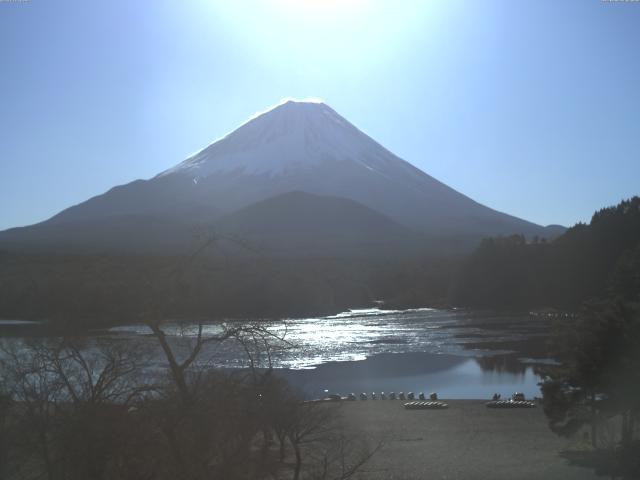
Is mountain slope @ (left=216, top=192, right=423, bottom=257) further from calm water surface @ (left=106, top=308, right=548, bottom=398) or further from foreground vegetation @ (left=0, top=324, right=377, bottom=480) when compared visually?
foreground vegetation @ (left=0, top=324, right=377, bottom=480)

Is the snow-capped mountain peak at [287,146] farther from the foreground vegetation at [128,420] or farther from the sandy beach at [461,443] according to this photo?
the foreground vegetation at [128,420]

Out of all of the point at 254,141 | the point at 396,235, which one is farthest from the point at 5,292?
the point at 254,141

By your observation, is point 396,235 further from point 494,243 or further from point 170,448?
point 170,448

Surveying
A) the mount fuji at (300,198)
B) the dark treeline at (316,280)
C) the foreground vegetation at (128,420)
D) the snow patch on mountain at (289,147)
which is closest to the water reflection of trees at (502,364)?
the dark treeline at (316,280)

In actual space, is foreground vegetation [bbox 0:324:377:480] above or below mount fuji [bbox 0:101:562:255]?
below

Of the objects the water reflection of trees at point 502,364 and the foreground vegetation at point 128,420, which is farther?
the water reflection of trees at point 502,364

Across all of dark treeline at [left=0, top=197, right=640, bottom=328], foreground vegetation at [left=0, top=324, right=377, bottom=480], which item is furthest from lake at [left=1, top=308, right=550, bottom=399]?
foreground vegetation at [left=0, top=324, right=377, bottom=480]
